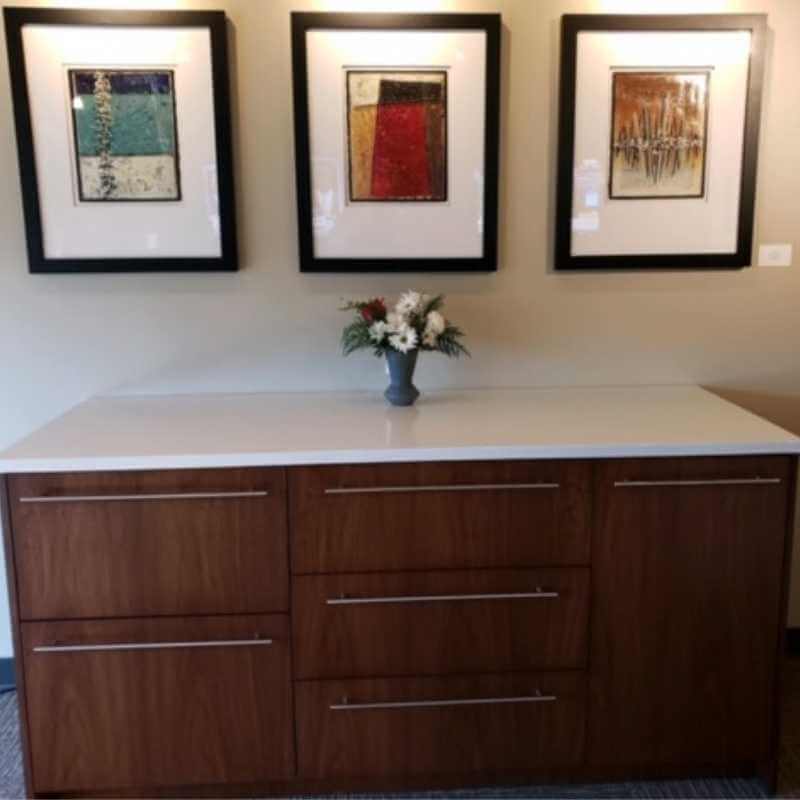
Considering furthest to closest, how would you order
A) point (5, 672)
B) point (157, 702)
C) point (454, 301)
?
point (5, 672), point (454, 301), point (157, 702)

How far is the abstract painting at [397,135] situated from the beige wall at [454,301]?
0.19 metres

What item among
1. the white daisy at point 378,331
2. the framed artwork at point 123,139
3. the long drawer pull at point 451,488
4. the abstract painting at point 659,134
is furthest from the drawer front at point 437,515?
the abstract painting at point 659,134

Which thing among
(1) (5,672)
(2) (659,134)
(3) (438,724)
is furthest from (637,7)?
(1) (5,672)

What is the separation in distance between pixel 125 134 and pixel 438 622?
5.35 ft

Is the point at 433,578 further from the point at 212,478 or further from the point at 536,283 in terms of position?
the point at 536,283

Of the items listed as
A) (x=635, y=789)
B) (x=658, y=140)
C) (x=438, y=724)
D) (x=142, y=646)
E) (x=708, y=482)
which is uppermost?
(x=658, y=140)

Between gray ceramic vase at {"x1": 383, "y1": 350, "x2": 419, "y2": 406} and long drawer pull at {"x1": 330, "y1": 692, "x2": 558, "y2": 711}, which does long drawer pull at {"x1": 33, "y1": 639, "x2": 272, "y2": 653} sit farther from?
gray ceramic vase at {"x1": 383, "y1": 350, "x2": 419, "y2": 406}

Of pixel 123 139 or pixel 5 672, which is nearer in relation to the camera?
pixel 123 139

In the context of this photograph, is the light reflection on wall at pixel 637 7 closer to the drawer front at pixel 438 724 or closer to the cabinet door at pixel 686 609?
the cabinet door at pixel 686 609

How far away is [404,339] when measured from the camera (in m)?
2.11

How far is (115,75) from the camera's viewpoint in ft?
7.16

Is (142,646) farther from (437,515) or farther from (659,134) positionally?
(659,134)

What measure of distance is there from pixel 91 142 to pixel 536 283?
4.57 feet

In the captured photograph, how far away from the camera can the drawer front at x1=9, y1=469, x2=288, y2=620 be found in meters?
1.78
